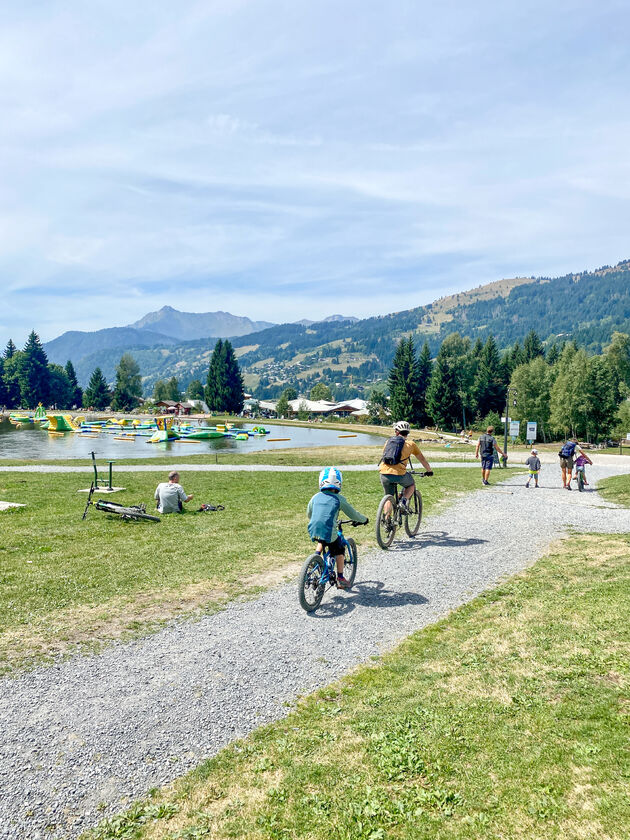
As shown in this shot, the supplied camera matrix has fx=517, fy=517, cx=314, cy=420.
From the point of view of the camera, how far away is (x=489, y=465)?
71.8ft

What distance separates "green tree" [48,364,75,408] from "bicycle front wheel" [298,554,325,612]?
162 m

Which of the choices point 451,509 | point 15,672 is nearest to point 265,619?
point 15,672

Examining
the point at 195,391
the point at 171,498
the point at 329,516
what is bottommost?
the point at 171,498

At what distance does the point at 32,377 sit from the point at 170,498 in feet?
500

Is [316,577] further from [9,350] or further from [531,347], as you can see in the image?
[9,350]

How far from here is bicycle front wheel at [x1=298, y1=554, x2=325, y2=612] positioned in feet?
27.5

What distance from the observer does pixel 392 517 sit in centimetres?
1248

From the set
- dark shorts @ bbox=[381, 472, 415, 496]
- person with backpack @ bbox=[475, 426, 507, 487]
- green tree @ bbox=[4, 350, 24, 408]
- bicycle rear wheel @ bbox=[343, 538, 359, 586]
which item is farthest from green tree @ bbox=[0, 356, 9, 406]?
bicycle rear wheel @ bbox=[343, 538, 359, 586]

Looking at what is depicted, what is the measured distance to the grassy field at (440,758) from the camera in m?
3.91

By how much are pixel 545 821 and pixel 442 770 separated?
3.01 ft

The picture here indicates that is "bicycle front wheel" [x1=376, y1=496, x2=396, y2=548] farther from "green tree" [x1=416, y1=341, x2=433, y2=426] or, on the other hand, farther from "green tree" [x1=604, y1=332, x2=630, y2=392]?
"green tree" [x1=604, y1=332, x2=630, y2=392]

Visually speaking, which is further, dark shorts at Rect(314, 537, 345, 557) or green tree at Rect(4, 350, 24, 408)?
green tree at Rect(4, 350, 24, 408)

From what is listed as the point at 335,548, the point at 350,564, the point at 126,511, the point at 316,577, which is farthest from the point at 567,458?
the point at 126,511

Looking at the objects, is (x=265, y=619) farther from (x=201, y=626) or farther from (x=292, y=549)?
(x=292, y=549)
